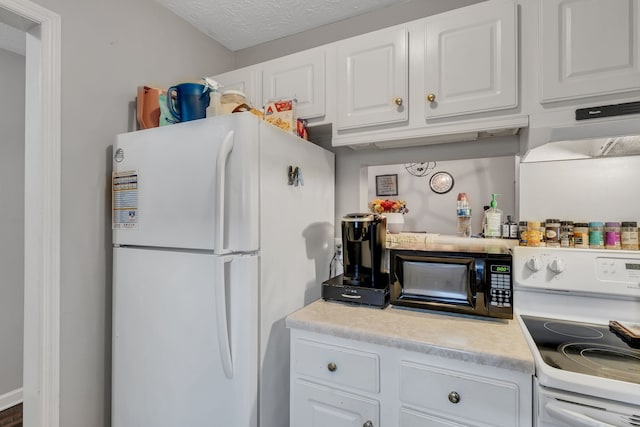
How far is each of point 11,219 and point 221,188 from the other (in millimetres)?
2221

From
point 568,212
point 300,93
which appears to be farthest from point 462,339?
point 300,93

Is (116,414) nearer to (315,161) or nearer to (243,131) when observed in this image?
(243,131)

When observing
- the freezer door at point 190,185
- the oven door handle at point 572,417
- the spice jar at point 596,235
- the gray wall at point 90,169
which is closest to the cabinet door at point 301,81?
the freezer door at point 190,185

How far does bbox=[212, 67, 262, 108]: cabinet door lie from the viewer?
1.78 m

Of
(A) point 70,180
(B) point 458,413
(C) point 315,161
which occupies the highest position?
(C) point 315,161

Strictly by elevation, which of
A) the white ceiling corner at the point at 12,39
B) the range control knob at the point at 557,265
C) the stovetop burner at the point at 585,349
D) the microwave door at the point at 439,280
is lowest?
the stovetop burner at the point at 585,349

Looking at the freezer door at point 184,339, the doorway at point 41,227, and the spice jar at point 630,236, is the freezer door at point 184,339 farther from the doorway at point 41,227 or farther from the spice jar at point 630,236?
the spice jar at point 630,236

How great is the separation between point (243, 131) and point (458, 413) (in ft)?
3.93

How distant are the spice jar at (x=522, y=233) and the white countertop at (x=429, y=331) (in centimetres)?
35

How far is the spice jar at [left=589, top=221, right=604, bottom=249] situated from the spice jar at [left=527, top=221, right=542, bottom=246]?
0.17 metres

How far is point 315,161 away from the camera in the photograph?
65.7 inches

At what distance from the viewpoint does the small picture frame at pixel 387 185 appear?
486cm

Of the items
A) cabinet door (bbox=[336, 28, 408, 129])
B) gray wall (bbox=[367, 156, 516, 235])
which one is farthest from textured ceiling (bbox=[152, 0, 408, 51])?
gray wall (bbox=[367, 156, 516, 235])

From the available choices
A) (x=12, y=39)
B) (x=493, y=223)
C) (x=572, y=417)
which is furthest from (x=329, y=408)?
(x=12, y=39)
